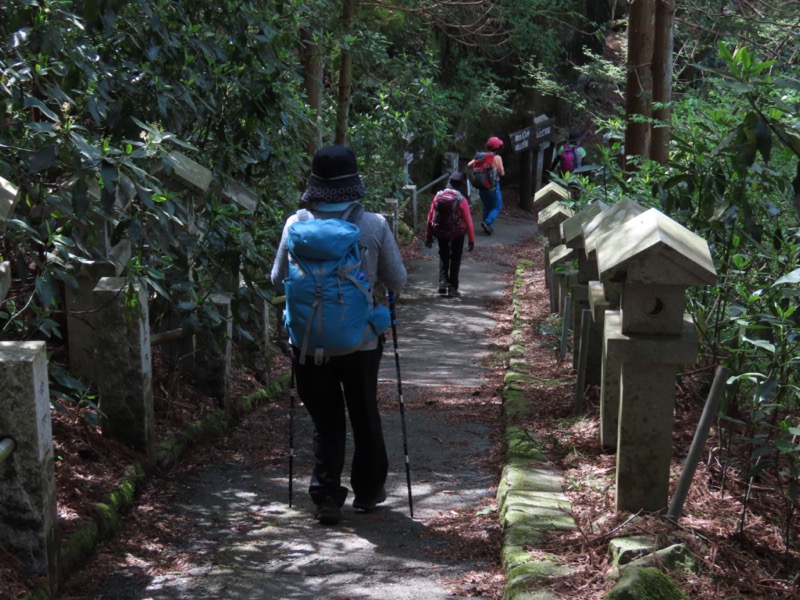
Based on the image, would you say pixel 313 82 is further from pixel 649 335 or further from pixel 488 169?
pixel 488 169

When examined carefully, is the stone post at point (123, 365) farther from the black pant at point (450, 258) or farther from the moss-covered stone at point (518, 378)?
the black pant at point (450, 258)

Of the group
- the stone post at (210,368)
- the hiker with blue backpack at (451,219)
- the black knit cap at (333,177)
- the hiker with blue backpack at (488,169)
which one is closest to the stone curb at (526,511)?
the black knit cap at (333,177)

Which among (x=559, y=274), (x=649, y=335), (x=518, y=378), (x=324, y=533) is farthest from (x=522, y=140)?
(x=649, y=335)

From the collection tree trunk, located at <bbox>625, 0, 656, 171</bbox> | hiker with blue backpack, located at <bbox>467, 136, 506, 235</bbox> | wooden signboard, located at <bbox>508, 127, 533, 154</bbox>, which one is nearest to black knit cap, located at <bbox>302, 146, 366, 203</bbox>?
tree trunk, located at <bbox>625, 0, 656, 171</bbox>

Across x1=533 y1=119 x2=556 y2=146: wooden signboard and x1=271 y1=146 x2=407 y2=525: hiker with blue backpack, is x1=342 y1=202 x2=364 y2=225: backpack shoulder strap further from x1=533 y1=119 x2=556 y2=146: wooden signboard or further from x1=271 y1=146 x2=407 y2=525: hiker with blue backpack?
x1=533 y1=119 x2=556 y2=146: wooden signboard

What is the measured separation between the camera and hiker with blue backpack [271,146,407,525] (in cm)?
525

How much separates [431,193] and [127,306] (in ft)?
68.3

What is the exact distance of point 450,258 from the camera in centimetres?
1586

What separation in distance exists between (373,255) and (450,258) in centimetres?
1042

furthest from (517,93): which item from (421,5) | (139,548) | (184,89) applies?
(139,548)

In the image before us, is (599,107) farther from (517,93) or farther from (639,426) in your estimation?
(639,426)

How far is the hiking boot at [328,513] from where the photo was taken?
217 inches

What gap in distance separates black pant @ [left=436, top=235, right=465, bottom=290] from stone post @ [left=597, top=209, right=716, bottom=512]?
35.4 feet

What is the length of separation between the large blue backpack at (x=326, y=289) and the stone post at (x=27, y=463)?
4.66 ft
